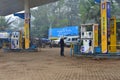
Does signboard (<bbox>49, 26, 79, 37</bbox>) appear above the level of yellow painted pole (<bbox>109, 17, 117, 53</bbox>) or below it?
above

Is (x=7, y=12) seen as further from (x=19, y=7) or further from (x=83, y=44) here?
(x=83, y=44)

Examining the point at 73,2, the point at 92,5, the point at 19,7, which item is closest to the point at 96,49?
the point at 19,7

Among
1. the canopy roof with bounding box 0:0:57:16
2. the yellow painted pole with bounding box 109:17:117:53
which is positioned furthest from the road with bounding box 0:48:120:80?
the canopy roof with bounding box 0:0:57:16

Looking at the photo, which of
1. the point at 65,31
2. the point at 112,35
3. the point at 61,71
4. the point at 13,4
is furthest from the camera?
the point at 65,31

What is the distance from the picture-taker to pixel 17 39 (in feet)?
125

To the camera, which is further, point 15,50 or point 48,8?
point 48,8

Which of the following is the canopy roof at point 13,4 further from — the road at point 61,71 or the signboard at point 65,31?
the road at point 61,71

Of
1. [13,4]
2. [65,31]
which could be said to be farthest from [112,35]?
[65,31]

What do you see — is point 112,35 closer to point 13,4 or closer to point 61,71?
point 61,71

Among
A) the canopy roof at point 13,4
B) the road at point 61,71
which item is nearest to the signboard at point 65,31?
the canopy roof at point 13,4

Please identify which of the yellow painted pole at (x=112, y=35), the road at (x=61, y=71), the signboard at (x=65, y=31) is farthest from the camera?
the signboard at (x=65, y=31)

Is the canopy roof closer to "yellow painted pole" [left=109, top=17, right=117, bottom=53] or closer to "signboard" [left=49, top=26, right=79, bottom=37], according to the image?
"signboard" [left=49, top=26, right=79, bottom=37]

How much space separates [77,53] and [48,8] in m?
72.3

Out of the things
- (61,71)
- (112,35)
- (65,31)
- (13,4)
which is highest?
(13,4)
